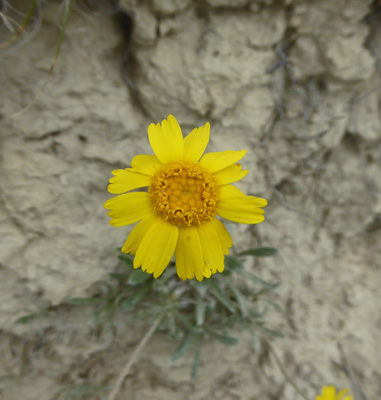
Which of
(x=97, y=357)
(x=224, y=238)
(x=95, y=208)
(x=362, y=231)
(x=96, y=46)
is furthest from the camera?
(x=362, y=231)

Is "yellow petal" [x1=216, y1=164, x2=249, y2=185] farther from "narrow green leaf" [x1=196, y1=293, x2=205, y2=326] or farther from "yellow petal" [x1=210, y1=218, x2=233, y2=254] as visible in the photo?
"narrow green leaf" [x1=196, y1=293, x2=205, y2=326]

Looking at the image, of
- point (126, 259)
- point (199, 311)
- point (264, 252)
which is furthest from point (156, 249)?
point (264, 252)

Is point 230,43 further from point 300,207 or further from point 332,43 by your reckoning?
point 300,207

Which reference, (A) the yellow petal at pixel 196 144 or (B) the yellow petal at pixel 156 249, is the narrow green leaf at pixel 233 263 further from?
(A) the yellow petal at pixel 196 144

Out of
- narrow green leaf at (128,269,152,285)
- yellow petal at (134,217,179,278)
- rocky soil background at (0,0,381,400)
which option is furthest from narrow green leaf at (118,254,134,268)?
yellow petal at (134,217,179,278)

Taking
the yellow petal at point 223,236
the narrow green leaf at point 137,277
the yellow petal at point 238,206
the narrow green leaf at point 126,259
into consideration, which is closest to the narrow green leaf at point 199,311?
the narrow green leaf at point 137,277

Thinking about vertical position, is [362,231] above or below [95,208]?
above

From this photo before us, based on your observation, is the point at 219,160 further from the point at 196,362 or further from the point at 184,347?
the point at 196,362

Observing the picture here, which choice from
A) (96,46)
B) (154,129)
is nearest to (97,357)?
(154,129)
